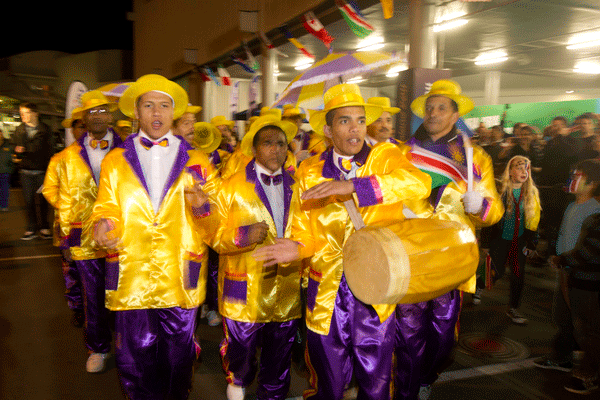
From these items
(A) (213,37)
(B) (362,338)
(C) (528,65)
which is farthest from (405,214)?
(C) (528,65)

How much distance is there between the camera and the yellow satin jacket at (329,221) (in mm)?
2725

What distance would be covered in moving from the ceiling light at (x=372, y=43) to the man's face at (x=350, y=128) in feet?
30.7

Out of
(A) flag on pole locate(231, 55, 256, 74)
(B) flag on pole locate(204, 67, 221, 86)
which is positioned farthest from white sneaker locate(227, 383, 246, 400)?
(B) flag on pole locate(204, 67, 221, 86)

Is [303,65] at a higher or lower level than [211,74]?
higher

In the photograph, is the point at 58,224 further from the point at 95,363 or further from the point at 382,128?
the point at 382,128

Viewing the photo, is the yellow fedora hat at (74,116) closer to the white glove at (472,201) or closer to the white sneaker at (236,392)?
the white sneaker at (236,392)

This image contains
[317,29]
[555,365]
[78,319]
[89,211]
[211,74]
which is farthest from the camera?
[211,74]

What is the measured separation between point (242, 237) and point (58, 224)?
3.23 metres

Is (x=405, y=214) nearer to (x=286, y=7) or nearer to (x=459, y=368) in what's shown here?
(x=459, y=368)

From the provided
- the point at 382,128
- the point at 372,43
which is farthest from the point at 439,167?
the point at 372,43

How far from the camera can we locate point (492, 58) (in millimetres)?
14570

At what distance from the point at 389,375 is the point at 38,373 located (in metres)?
3.33

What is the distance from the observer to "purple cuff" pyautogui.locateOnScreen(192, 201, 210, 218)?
3.06m

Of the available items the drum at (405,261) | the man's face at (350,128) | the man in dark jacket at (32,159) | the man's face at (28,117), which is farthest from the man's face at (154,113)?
the man's face at (28,117)
